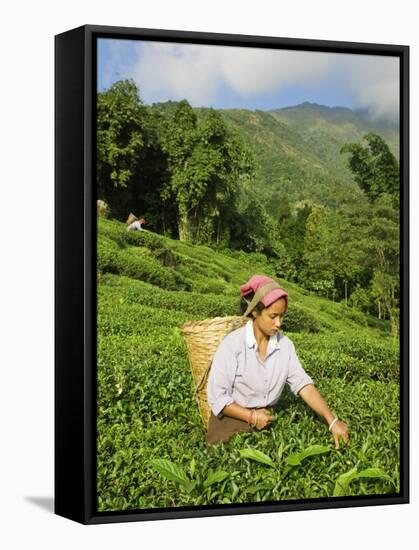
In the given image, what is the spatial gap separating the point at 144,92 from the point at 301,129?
1290mm

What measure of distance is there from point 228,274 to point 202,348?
49 cm

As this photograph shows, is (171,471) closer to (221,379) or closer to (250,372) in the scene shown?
(221,379)

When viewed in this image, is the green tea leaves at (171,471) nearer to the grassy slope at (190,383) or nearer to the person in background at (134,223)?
the grassy slope at (190,383)

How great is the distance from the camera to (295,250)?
9.12m

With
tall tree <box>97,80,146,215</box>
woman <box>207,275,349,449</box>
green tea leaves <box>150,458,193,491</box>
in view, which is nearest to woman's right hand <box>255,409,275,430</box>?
woman <box>207,275,349,449</box>

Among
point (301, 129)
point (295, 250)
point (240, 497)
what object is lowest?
point (240, 497)

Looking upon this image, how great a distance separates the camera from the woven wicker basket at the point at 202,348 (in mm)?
8695

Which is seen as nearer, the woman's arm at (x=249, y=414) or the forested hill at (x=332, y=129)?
the woman's arm at (x=249, y=414)

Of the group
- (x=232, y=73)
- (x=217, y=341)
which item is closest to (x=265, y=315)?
(x=217, y=341)

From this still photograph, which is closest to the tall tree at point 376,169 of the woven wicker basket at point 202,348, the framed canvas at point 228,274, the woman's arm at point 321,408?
the framed canvas at point 228,274

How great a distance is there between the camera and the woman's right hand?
28.9ft

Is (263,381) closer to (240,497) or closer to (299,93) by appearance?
(240,497)

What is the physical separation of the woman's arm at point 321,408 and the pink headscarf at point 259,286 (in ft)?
1.93

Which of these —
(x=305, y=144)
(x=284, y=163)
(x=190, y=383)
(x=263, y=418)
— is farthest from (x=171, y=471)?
(x=305, y=144)
